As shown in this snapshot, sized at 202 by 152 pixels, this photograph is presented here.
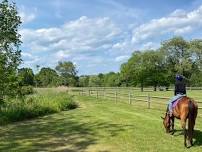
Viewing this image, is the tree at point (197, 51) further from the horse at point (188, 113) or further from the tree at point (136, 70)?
the horse at point (188, 113)

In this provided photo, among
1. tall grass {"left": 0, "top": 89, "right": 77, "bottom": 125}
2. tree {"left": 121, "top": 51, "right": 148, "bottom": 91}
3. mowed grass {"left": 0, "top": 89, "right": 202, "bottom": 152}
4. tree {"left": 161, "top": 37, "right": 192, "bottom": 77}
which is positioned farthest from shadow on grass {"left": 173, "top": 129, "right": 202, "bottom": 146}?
tree {"left": 161, "top": 37, "right": 192, "bottom": 77}

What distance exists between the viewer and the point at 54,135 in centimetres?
1675

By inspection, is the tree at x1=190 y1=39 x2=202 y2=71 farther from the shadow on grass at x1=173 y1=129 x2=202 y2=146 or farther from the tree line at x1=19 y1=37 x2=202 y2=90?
the shadow on grass at x1=173 y1=129 x2=202 y2=146

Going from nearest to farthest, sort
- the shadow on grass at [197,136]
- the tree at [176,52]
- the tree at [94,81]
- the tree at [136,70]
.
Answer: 1. the shadow on grass at [197,136]
2. the tree at [136,70]
3. the tree at [176,52]
4. the tree at [94,81]

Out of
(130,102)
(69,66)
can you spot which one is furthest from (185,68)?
(130,102)

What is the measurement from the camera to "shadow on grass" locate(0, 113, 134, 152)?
1426 centimetres

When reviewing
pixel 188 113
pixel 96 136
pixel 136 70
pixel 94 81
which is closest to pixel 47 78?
pixel 136 70

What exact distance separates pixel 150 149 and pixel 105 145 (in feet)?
5.63

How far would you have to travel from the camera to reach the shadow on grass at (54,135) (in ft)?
46.8

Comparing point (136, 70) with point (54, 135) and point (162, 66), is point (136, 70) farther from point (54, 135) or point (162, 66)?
point (54, 135)

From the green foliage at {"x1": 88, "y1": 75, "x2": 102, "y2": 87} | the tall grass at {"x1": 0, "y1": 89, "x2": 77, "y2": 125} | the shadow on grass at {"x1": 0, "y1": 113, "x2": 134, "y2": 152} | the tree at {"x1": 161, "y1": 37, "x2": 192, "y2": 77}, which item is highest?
the tree at {"x1": 161, "y1": 37, "x2": 192, "y2": 77}

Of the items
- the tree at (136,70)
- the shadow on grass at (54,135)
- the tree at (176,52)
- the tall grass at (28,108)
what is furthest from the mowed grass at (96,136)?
the tree at (176,52)

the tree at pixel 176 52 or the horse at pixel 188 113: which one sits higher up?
the tree at pixel 176 52

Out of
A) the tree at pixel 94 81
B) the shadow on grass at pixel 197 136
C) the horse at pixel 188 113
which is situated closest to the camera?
the horse at pixel 188 113
